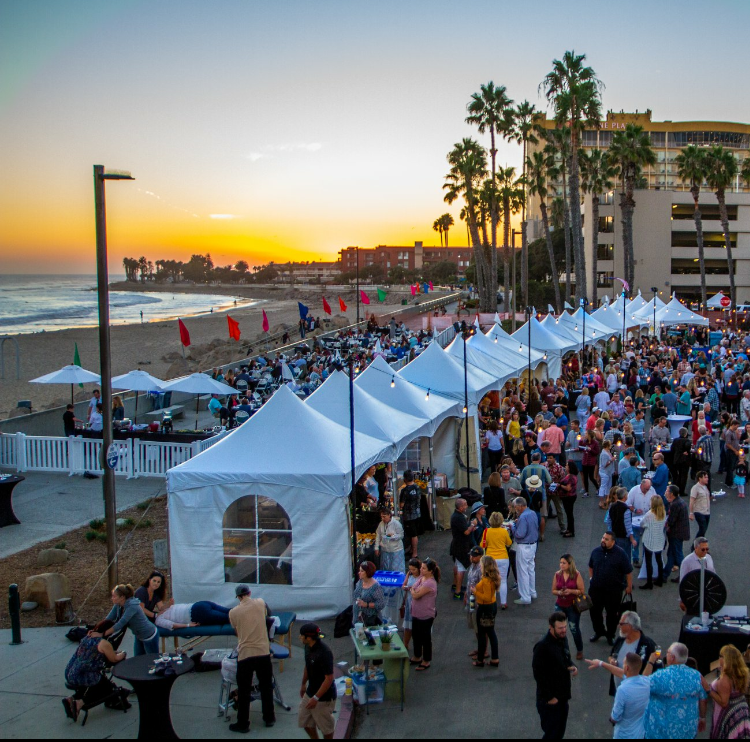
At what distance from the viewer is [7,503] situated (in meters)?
13.9

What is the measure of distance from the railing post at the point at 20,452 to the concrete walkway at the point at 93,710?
8956 millimetres

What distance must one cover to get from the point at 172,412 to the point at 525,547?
52.1ft

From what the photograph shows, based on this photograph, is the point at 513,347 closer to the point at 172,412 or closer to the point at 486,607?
the point at 172,412

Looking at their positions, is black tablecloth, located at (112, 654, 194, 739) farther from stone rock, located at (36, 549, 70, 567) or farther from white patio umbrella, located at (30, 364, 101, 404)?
white patio umbrella, located at (30, 364, 101, 404)

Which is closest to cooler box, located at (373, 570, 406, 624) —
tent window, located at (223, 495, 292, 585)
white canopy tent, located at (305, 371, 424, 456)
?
tent window, located at (223, 495, 292, 585)

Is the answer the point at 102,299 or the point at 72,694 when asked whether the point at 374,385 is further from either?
the point at 72,694

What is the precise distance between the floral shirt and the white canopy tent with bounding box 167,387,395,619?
190 inches

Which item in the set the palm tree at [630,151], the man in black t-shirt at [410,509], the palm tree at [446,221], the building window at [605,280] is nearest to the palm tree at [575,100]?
the palm tree at [630,151]

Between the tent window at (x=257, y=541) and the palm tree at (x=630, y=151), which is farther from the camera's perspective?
the palm tree at (x=630, y=151)

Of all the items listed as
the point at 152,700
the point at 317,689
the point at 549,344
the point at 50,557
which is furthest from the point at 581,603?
the point at 549,344

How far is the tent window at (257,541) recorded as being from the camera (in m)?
9.98

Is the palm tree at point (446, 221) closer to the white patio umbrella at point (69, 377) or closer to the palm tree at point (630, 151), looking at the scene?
the palm tree at point (630, 151)

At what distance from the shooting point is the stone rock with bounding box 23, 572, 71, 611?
10.4m

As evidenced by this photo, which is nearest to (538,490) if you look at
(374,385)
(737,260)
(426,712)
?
(374,385)
